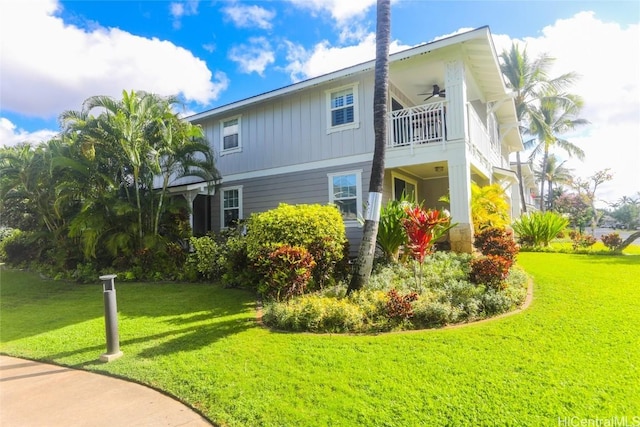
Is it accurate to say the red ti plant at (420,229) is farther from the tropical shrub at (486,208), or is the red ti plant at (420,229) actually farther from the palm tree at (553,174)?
the palm tree at (553,174)

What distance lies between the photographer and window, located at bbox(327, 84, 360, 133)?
1105cm

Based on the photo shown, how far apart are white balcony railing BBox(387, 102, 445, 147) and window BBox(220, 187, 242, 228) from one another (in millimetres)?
6355

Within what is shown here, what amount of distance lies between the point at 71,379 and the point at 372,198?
17.2 feet

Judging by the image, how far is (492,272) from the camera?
6.00 meters

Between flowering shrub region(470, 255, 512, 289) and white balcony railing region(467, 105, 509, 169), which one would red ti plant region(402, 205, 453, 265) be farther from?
white balcony railing region(467, 105, 509, 169)

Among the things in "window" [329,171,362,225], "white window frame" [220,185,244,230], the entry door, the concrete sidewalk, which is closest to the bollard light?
the concrete sidewalk

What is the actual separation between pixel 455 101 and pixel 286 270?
6899 mm

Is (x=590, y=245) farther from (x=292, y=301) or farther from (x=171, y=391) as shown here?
(x=171, y=391)

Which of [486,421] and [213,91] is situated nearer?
[486,421]

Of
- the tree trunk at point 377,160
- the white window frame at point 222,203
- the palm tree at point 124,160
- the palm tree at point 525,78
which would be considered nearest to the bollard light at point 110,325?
the tree trunk at point 377,160

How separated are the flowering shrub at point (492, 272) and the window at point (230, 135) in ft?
33.6

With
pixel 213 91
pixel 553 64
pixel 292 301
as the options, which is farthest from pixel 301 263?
pixel 553 64

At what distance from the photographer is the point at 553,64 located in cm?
2292

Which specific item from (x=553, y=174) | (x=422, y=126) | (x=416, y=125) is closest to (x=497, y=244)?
(x=422, y=126)
